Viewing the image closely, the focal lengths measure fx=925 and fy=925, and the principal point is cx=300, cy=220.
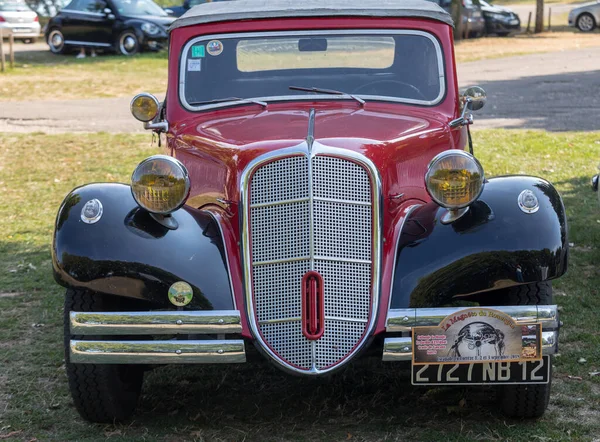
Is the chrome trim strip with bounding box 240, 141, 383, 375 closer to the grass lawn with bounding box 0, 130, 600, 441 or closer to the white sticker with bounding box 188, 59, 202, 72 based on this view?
the grass lawn with bounding box 0, 130, 600, 441

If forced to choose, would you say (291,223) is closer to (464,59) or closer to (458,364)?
(458,364)

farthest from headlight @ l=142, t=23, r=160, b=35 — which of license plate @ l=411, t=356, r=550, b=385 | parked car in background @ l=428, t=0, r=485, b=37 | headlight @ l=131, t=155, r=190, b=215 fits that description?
license plate @ l=411, t=356, r=550, b=385

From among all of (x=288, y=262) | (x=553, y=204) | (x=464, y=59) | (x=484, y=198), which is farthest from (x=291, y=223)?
(x=464, y=59)

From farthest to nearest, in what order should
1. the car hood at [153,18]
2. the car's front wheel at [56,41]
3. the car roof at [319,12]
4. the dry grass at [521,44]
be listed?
1. the car's front wheel at [56,41]
2. the car hood at [153,18]
3. the dry grass at [521,44]
4. the car roof at [319,12]

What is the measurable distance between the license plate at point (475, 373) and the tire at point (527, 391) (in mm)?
213

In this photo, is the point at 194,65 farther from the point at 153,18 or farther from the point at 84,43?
the point at 84,43

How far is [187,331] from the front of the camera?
3.96 meters

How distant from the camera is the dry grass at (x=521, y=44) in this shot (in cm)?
2198

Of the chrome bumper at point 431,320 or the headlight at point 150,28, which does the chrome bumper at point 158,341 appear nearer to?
the chrome bumper at point 431,320

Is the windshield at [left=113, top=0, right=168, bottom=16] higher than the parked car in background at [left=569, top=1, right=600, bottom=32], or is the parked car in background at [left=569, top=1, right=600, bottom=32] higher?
the windshield at [left=113, top=0, right=168, bottom=16]

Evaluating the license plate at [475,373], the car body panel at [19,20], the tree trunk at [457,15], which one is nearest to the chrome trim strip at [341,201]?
the license plate at [475,373]

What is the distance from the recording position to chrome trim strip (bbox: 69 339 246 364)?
Answer: 3.96 meters

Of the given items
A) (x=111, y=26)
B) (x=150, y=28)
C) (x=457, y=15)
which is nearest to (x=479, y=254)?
(x=150, y=28)

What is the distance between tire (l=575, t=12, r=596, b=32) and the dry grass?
29.0 inches
